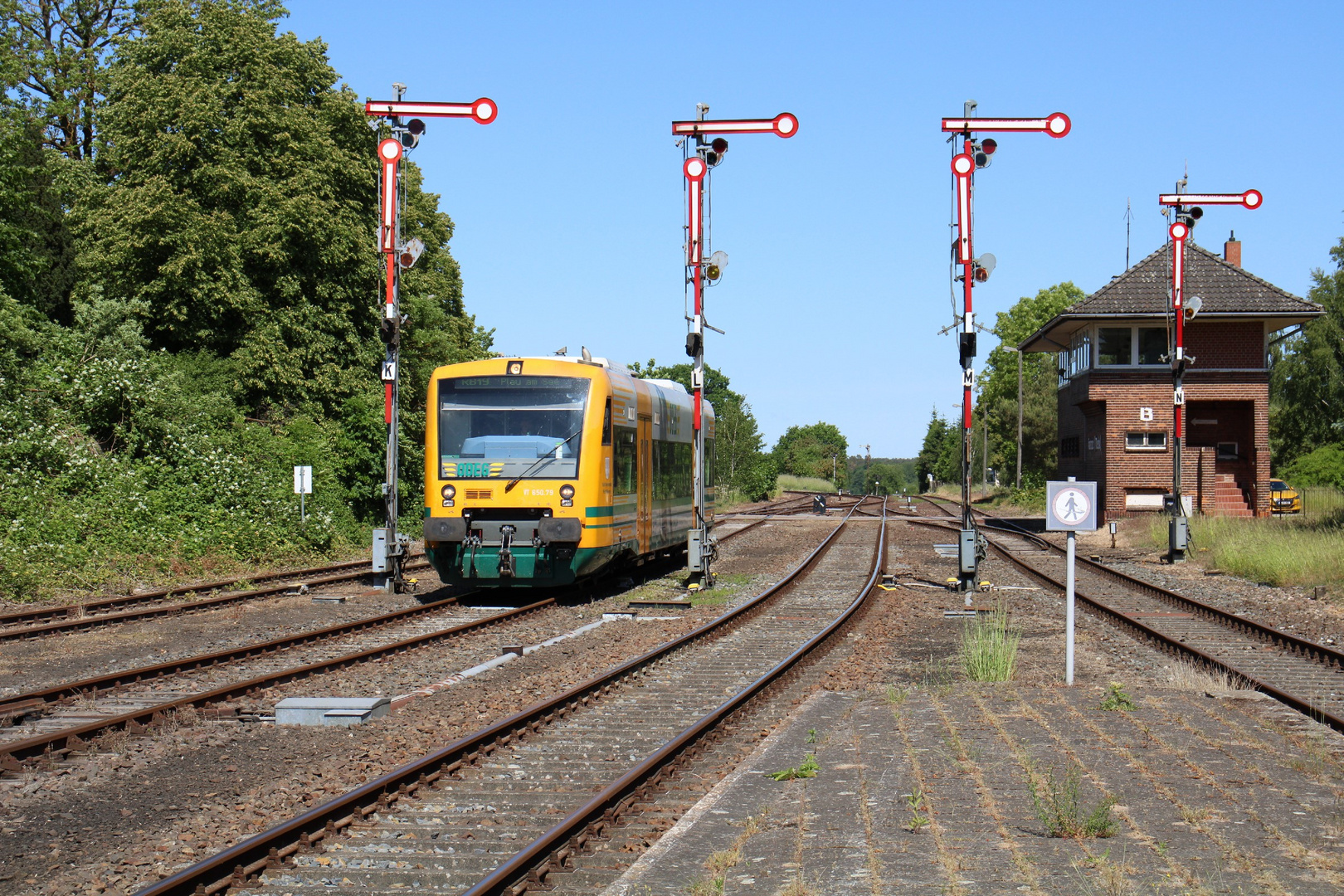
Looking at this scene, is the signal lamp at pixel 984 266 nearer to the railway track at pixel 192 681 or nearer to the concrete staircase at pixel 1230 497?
the railway track at pixel 192 681

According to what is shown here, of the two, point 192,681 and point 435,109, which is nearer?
point 192,681

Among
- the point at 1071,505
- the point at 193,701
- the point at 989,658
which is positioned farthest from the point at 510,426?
the point at 1071,505

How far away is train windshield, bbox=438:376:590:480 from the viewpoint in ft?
53.5

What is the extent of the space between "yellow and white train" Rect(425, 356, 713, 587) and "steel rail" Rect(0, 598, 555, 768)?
72.7 inches

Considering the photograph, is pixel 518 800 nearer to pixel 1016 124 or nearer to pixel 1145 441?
pixel 1016 124

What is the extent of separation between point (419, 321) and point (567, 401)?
25.0 metres

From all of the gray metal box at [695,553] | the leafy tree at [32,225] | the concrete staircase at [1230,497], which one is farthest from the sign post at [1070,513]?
the concrete staircase at [1230,497]

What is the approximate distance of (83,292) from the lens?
33.5m

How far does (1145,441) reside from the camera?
3959cm

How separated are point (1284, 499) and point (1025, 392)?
3259 centimetres

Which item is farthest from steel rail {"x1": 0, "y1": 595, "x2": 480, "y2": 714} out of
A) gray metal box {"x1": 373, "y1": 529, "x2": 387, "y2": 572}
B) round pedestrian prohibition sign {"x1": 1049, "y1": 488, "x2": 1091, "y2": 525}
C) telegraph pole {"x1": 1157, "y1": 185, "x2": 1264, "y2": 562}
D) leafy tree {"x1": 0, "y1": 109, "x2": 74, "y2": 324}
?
leafy tree {"x1": 0, "y1": 109, "x2": 74, "y2": 324}

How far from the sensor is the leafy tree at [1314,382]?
209 ft

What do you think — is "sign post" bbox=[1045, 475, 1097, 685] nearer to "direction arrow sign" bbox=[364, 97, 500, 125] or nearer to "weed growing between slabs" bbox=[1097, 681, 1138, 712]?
"weed growing between slabs" bbox=[1097, 681, 1138, 712]

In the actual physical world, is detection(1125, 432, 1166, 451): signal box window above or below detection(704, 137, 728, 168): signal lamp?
below
